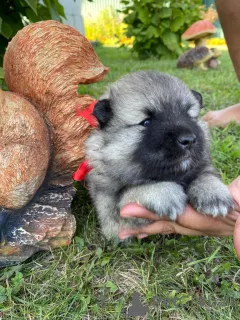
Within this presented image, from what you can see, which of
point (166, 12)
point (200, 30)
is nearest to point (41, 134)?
point (200, 30)

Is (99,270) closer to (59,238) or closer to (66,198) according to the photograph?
(59,238)

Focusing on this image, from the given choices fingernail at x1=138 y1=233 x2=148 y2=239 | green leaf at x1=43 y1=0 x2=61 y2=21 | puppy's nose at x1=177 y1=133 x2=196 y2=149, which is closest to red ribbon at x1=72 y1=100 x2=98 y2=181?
fingernail at x1=138 y1=233 x2=148 y2=239

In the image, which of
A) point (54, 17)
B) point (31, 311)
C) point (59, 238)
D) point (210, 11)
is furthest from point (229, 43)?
point (210, 11)

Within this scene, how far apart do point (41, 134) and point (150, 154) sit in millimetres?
734

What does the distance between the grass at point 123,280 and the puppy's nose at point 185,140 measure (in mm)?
713

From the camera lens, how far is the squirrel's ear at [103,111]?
7.34 ft

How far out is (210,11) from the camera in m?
13.5

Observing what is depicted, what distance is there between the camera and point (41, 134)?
231 centimetres

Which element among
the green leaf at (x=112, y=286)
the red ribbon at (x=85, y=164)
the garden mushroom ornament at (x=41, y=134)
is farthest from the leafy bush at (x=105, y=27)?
the green leaf at (x=112, y=286)

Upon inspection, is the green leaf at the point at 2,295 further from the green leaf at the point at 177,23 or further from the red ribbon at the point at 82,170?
the green leaf at the point at 177,23

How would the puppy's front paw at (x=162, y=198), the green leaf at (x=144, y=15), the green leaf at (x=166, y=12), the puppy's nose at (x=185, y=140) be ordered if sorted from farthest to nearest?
the green leaf at (x=144, y=15) → the green leaf at (x=166, y=12) → the puppy's front paw at (x=162, y=198) → the puppy's nose at (x=185, y=140)

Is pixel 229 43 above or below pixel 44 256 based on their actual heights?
above

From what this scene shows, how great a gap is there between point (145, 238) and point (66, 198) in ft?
1.88

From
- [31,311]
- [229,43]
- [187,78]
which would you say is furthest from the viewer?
[187,78]
